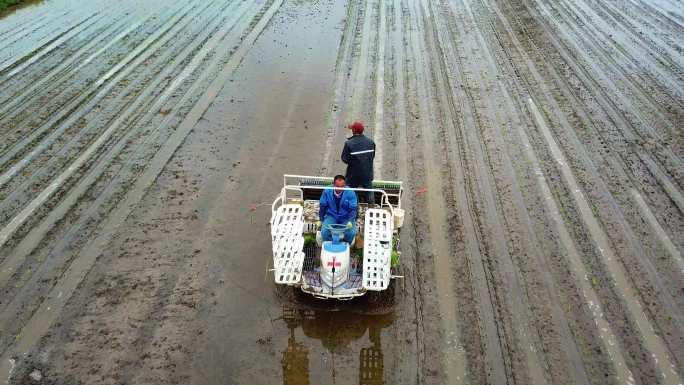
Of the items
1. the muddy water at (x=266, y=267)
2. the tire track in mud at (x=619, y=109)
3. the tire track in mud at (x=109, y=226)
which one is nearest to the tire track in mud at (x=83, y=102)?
the tire track in mud at (x=109, y=226)

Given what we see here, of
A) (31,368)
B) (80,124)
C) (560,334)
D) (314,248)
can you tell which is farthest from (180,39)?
(560,334)

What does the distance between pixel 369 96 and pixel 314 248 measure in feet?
18.1

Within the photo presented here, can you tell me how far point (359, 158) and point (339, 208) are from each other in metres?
0.89

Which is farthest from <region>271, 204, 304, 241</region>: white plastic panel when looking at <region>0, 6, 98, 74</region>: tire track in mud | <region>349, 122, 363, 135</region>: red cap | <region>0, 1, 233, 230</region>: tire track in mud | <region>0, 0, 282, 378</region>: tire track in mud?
<region>0, 6, 98, 74</region>: tire track in mud

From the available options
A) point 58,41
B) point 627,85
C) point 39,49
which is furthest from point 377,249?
point 58,41

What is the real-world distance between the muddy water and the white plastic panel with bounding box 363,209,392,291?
0.55 metres

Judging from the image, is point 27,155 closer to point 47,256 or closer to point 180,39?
point 47,256

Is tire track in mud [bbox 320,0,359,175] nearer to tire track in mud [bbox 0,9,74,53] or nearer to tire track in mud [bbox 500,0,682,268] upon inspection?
tire track in mud [bbox 500,0,682,268]

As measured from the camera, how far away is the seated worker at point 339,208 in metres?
6.90

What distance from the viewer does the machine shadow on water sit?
240 inches

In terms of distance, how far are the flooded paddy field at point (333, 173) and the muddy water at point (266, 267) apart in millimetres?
33

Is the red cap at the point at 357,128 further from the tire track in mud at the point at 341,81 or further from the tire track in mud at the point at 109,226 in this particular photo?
the tire track in mud at the point at 109,226

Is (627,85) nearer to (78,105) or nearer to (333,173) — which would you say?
(333,173)

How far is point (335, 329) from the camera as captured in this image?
6.56 metres
